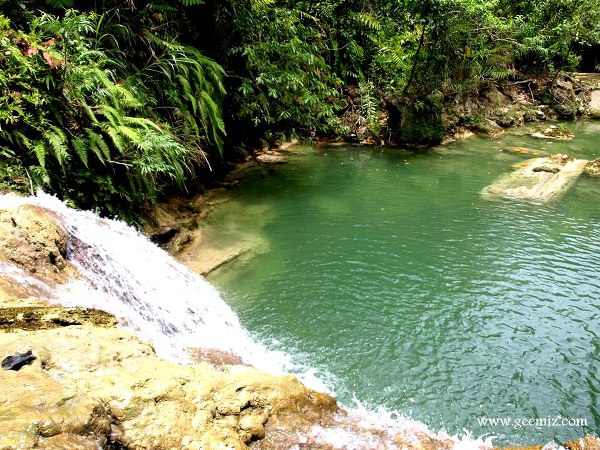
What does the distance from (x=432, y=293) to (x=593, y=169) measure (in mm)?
6625

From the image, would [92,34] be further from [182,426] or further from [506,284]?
[506,284]

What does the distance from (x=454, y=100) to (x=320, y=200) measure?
731cm

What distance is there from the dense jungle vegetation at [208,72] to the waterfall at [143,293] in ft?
2.26

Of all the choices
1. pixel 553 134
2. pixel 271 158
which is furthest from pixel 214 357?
pixel 553 134

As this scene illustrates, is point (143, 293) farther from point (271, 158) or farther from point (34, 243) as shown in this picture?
point (271, 158)

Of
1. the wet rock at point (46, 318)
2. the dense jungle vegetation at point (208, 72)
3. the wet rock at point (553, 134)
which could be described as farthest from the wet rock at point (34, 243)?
the wet rock at point (553, 134)

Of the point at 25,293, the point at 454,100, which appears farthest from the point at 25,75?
the point at 454,100

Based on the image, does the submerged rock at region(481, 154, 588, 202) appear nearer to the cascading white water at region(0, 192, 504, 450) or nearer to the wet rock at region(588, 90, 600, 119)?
the cascading white water at region(0, 192, 504, 450)

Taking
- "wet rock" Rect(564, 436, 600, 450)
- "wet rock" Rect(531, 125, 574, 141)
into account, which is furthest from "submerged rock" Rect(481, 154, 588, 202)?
"wet rock" Rect(564, 436, 600, 450)

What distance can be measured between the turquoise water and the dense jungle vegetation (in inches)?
63.6

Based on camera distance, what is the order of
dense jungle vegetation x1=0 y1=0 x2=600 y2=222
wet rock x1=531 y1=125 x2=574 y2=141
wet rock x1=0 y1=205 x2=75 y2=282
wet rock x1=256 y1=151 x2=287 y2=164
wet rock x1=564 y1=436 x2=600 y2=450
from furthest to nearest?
wet rock x1=531 y1=125 x2=574 y2=141
wet rock x1=256 y1=151 x2=287 y2=164
dense jungle vegetation x1=0 y1=0 x2=600 y2=222
wet rock x1=0 y1=205 x2=75 y2=282
wet rock x1=564 y1=436 x2=600 y2=450

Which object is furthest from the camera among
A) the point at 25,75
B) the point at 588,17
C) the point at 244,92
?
the point at 588,17

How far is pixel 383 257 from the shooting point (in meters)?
5.96

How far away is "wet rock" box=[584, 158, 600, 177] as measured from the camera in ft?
30.1
